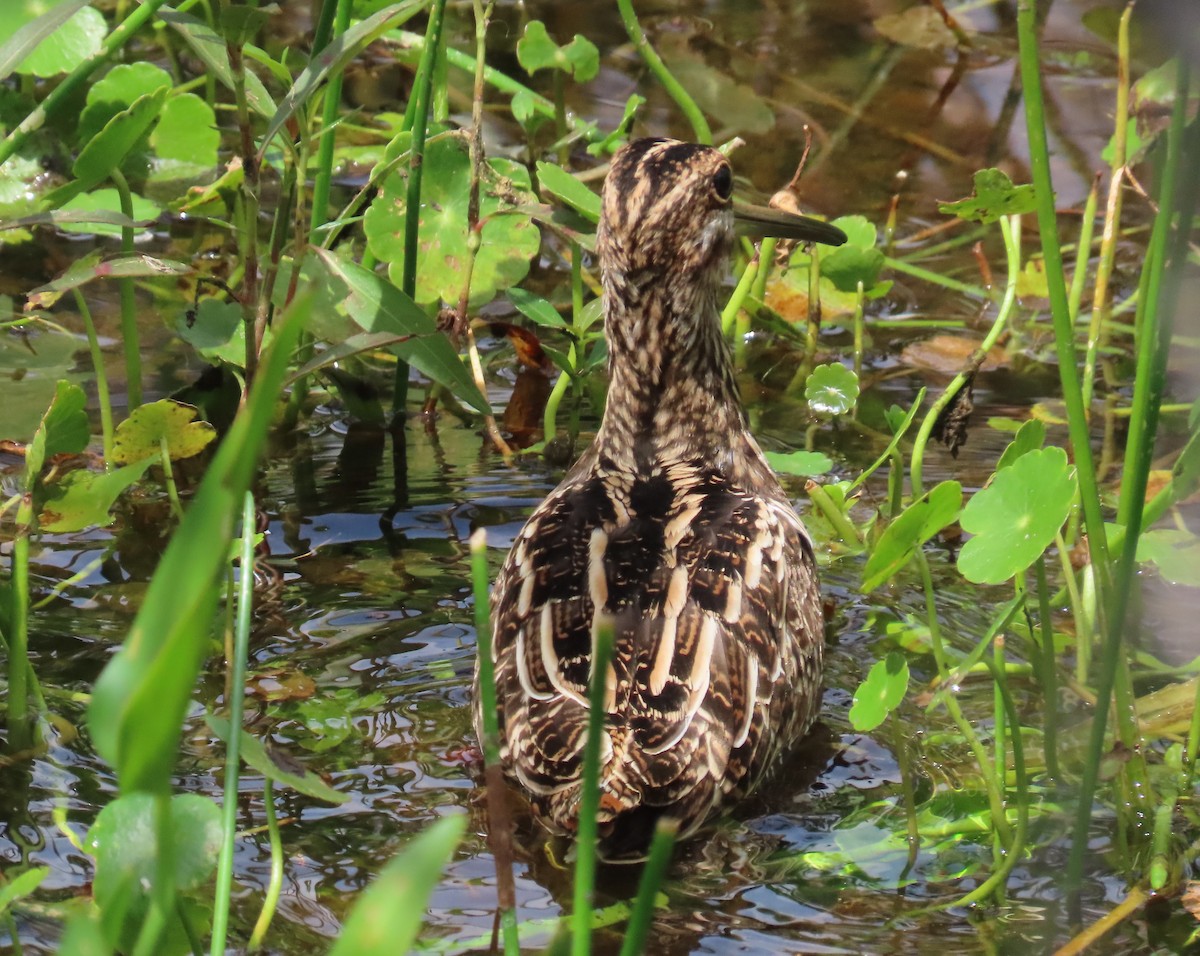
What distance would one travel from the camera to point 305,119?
14.4 ft

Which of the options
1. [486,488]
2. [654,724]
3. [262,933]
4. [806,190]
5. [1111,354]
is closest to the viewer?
[262,933]

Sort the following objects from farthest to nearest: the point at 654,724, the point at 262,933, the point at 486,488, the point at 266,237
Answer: the point at 266,237 < the point at 486,488 < the point at 654,724 < the point at 262,933

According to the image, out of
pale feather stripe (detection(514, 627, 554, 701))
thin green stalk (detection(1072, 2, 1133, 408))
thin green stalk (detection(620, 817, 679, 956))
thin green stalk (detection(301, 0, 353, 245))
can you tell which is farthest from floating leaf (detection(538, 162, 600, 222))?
thin green stalk (detection(620, 817, 679, 956))

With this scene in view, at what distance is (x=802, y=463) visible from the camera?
15.9ft

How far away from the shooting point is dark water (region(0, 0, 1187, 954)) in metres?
3.50

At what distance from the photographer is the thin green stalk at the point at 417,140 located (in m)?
4.76

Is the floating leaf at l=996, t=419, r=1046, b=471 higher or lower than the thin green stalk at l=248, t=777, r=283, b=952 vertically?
higher

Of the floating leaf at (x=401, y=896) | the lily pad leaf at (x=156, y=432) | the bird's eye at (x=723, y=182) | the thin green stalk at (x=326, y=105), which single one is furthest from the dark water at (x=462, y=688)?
the floating leaf at (x=401, y=896)

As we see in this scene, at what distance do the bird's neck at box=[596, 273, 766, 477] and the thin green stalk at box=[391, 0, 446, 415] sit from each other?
70cm

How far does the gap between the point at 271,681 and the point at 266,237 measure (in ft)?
9.93

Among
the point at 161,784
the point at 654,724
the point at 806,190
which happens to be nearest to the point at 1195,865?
the point at 654,724

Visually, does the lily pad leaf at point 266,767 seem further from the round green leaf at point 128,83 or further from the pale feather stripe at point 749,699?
the round green leaf at point 128,83

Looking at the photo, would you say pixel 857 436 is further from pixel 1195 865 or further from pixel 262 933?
pixel 262 933

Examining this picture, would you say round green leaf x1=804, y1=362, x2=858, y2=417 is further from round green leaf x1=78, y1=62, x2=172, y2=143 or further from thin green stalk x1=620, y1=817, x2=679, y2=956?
thin green stalk x1=620, y1=817, x2=679, y2=956
